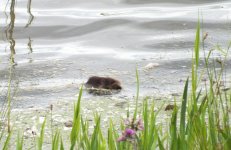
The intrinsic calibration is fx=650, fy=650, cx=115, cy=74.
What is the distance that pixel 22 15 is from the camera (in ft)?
21.7

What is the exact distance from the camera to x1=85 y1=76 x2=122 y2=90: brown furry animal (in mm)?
4056

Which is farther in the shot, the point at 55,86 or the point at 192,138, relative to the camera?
the point at 55,86

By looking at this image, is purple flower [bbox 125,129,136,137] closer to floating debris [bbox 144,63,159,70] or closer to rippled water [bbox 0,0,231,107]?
rippled water [bbox 0,0,231,107]

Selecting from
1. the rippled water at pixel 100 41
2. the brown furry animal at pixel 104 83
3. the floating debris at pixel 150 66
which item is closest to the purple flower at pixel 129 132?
the rippled water at pixel 100 41

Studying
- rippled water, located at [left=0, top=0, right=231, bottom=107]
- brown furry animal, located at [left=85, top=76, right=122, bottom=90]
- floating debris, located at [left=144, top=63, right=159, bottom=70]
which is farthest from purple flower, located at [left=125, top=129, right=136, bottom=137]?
floating debris, located at [left=144, top=63, right=159, bottom=70]

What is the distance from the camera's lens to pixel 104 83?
4.09m

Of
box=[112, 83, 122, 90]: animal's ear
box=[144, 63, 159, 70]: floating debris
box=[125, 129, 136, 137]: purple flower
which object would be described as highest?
box=[144, 63, 159, 70]: floating debris

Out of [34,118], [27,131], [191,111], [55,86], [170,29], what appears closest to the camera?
[191,111]

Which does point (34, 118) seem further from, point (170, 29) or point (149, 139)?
point (170, 29)

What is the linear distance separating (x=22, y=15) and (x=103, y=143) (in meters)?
4.69

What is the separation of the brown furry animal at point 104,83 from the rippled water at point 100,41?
0.30ft

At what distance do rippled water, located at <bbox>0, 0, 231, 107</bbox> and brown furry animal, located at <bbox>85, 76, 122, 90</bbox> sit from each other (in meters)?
0.09

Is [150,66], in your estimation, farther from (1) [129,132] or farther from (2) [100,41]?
(1) [129,132]

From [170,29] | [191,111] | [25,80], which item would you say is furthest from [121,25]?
[191,111]
